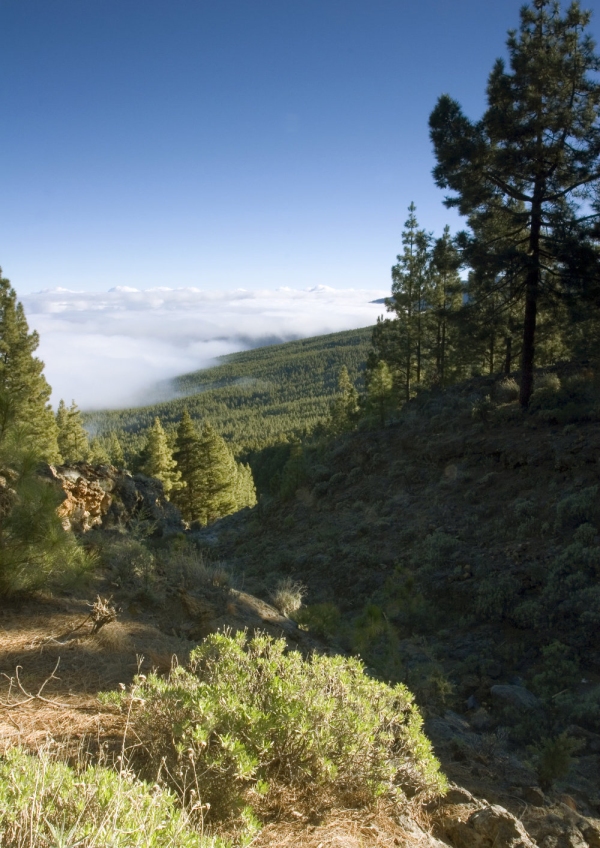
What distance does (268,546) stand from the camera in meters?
14.6

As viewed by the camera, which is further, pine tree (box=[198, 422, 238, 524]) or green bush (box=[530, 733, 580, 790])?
pine tree (box=[198, 422, 238, 524])

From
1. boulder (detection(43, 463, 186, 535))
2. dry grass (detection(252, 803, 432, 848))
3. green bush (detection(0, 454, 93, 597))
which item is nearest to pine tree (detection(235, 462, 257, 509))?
boulder (detection(43, 463, 186, 535))

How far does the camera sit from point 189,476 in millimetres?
30391

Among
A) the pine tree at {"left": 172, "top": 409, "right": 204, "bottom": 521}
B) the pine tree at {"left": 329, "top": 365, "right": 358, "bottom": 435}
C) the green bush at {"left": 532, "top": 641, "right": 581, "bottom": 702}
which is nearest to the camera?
the green bush at {"left": 532, "top": 641, "right": 581, "bottom": 702}

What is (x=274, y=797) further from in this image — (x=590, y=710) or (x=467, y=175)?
(x=467, y=175)

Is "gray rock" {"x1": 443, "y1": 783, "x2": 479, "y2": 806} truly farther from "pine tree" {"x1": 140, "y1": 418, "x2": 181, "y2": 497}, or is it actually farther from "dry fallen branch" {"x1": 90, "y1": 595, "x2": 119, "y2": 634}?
"pine tree" {"x1": 140, "y1": 418, "x2": 181, "y2": 497}

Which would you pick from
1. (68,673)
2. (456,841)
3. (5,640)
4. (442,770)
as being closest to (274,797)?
(456,841)

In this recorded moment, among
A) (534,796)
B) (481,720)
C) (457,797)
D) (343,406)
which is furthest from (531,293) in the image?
(343,406)

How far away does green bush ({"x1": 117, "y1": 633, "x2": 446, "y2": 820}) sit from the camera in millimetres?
2449

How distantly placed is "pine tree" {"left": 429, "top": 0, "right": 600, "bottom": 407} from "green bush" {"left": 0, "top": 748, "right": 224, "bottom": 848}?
1302cm

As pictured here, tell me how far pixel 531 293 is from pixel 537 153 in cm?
329

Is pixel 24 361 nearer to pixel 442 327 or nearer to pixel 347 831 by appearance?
pixel 442 327

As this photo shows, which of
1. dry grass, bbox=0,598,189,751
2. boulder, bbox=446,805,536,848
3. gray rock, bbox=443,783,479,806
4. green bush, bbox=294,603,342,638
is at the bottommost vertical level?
green bush, bbox=294,603,342,638

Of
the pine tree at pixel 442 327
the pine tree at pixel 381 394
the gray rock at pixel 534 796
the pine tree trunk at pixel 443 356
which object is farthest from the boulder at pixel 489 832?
the pine tree trunk at pixel 443 356
